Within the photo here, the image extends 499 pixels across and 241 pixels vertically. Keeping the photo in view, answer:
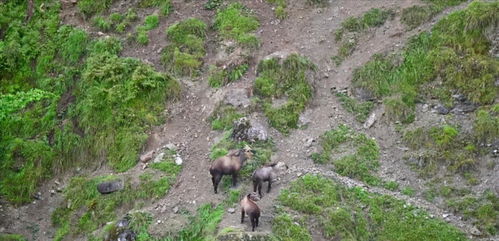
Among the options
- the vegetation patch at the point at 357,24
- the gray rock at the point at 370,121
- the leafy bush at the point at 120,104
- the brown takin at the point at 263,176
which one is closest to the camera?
the brown takin at the point at 263,176

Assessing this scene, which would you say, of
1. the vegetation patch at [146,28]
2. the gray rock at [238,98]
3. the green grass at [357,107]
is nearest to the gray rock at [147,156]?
the gray rock at [238,98]

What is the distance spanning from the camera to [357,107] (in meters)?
19.4

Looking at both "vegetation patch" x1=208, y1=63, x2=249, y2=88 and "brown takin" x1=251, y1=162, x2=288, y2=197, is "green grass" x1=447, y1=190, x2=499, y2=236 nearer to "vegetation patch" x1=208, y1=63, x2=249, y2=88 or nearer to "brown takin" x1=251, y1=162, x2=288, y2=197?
"brown takin" x1=251, y1=162, x2=288, y2=197

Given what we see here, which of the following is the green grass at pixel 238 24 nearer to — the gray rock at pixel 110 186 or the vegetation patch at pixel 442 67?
the vegetation patch at pixel 442 67

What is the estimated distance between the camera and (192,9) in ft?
79.1

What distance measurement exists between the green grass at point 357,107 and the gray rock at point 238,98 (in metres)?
3.16

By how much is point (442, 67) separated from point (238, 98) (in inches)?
266

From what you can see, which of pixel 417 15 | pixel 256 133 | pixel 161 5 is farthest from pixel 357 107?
pixel 161 5

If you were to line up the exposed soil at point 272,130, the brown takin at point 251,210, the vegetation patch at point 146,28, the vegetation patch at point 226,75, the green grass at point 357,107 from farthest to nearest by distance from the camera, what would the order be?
the vegetation patch at point 146,28
the vegetation patch at point 226,75
the green grass at point 357,107
the exposed soil at point 272,130
the brown takin at point 251,210

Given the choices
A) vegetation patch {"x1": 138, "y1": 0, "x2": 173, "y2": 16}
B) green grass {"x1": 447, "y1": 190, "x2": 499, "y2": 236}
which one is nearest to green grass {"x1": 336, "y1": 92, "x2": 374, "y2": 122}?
green grass {"x1": 447, "y1": 190, "x2": 499, "y2": 236}

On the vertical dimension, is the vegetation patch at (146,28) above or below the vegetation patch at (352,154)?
above

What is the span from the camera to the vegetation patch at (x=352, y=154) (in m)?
17.3

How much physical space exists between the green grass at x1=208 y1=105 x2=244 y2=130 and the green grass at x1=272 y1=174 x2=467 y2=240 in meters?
3.67

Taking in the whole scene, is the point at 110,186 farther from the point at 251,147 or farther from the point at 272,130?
the point at 272,130
